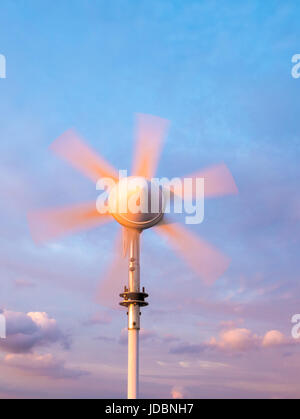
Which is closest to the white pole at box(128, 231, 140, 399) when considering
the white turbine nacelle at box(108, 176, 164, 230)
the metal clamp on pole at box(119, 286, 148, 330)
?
the metal clamp on pole at box(119, 286, 148, 330)

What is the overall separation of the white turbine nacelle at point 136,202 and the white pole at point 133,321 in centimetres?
125

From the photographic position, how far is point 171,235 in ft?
134

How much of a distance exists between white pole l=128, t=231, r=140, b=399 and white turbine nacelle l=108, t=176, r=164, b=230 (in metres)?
1.25

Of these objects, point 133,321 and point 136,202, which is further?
point 136,202

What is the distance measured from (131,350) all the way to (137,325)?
1.79 m

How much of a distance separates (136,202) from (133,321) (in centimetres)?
856

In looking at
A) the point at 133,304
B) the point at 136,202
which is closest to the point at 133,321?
the point at 133,304

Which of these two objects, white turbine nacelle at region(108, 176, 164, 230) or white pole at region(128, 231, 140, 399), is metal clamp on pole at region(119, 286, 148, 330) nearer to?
white pole at region(128, 231, 140, 399)

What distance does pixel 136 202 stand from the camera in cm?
3950

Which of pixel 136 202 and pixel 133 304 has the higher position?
pixel 136 202

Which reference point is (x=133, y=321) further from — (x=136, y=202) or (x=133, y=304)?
(x=136, y=202)
